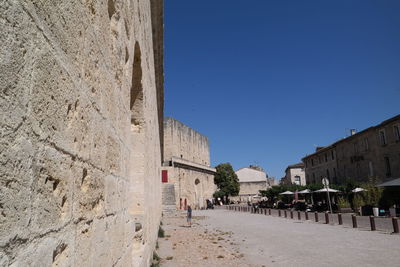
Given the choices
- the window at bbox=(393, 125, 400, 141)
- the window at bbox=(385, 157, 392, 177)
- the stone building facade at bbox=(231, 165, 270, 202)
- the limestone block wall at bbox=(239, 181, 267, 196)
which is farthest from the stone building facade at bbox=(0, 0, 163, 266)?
the limestone block wall at bbox=(239, 181, 267, 196)

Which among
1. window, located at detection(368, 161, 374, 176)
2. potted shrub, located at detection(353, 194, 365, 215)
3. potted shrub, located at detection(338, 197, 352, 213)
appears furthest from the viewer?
window, located at detection(368, 161, 374, 176)

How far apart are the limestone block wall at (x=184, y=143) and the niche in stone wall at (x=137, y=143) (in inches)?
1189

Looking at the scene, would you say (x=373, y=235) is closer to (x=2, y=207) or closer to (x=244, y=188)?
(x=2, y=207)

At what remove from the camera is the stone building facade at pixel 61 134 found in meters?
0.91

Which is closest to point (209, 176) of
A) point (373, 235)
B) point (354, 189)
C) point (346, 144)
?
point (346, 144)

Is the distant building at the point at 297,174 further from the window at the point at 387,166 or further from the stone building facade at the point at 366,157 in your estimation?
the window at the point at 387,166

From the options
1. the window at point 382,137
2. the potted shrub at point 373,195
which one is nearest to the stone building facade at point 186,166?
the potted shrub at point 373,195

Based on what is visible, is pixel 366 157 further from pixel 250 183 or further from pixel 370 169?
pixel 250 183

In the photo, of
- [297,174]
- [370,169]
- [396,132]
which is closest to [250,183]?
[297,174]

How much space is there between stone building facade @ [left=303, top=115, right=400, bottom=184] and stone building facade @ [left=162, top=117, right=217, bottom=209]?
50.2ft

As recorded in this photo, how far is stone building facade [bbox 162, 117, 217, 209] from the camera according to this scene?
1358 inches

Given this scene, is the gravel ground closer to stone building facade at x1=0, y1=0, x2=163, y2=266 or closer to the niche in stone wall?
the niche in stone wall

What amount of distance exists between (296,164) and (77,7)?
6233 centimetres

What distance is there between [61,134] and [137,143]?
11.0 ft
